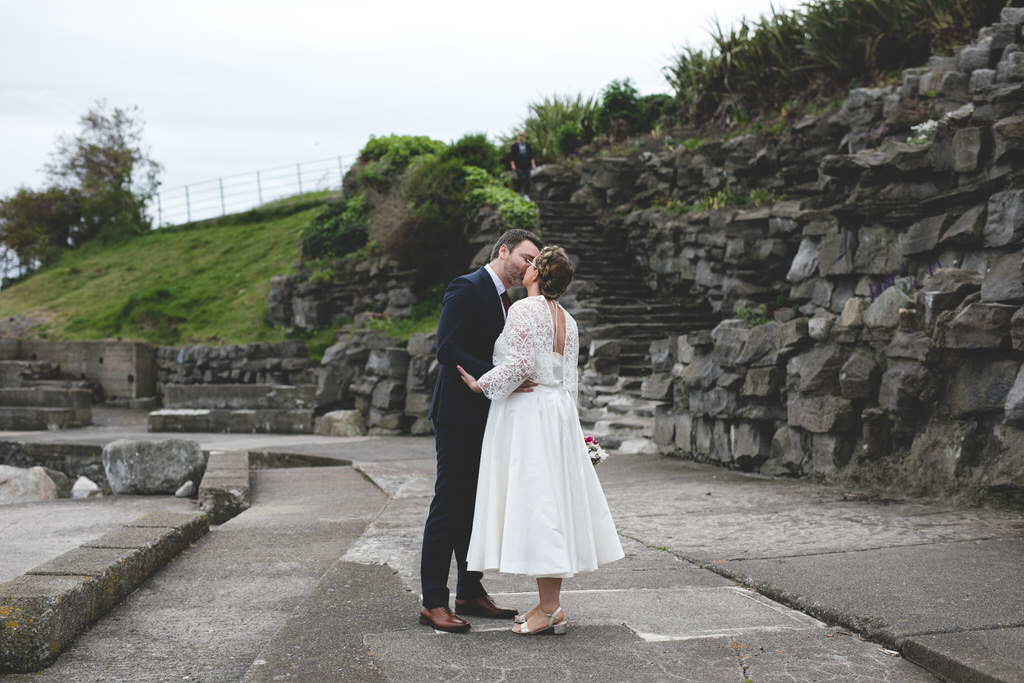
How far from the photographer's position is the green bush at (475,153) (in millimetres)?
20234

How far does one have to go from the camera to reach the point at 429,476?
9445mm

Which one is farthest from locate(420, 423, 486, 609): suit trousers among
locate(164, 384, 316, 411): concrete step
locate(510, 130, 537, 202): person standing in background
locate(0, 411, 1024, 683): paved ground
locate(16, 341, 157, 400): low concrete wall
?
locate(16, 341, 157, 400): low concrete wall

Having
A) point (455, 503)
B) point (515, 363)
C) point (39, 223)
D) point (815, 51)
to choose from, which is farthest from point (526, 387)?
point (39, 223)

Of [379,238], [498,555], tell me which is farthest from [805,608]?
[379,238]

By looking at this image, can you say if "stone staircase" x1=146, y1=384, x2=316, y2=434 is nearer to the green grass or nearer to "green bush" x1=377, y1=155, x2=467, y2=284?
"green bush" x1=377, y1=155, x2=467, y2=284

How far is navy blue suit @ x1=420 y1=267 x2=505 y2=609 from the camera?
3.96m

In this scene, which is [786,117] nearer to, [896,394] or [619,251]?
[619,251]

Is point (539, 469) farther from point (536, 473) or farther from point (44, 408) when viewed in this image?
point (44, 408)

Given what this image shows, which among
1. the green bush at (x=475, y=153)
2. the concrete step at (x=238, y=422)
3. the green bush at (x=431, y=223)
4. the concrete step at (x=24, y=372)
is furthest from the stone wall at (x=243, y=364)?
the green bush at (x=475, y=153)

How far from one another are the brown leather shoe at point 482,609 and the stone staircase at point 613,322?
21.9 feet

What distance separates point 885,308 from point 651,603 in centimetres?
431

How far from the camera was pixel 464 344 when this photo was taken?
159 inches

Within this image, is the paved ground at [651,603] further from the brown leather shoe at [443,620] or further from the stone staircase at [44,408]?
the stone staircase at [44,408]

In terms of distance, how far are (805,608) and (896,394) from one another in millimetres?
3401
